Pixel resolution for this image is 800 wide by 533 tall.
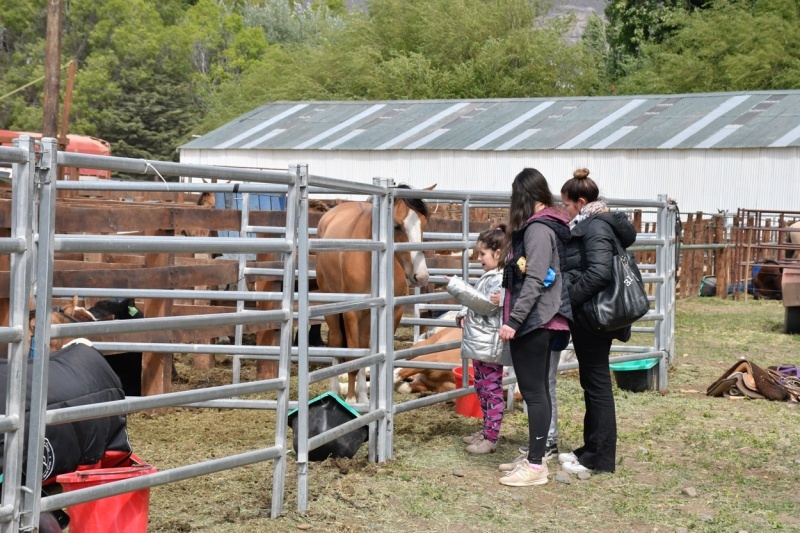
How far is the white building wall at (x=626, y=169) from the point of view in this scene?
26562mm

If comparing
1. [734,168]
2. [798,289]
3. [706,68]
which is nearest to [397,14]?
[706,68]

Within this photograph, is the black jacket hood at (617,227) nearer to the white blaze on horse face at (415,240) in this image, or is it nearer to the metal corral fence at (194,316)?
the metal corral fence at (194,316)

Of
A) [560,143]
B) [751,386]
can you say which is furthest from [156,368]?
[560,143]

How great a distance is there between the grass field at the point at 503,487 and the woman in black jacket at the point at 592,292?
19 centimetres

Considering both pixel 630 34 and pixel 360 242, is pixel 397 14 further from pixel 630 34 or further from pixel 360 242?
pixel 360 242

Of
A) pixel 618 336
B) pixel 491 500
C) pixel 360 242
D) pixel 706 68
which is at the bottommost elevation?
pixel 491 500

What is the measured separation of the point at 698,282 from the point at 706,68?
26972 mm

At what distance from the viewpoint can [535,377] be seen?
5.27 meters

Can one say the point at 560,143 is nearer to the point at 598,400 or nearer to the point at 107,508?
the point at 598,400

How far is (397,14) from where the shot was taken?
183 ft

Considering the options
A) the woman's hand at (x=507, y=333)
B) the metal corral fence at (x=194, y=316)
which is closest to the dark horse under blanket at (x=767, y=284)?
the metal corral fence at (x=194, y=316)

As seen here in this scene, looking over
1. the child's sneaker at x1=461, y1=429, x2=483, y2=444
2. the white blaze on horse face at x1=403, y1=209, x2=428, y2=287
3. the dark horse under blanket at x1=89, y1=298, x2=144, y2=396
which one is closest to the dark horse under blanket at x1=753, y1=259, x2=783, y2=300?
the white blaze on horse face at x1=403, y1=209, x2=428, y2=287

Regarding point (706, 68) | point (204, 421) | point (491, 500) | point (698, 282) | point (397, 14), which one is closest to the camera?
point (491, 500)

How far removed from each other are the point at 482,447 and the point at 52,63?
58.4 ft
